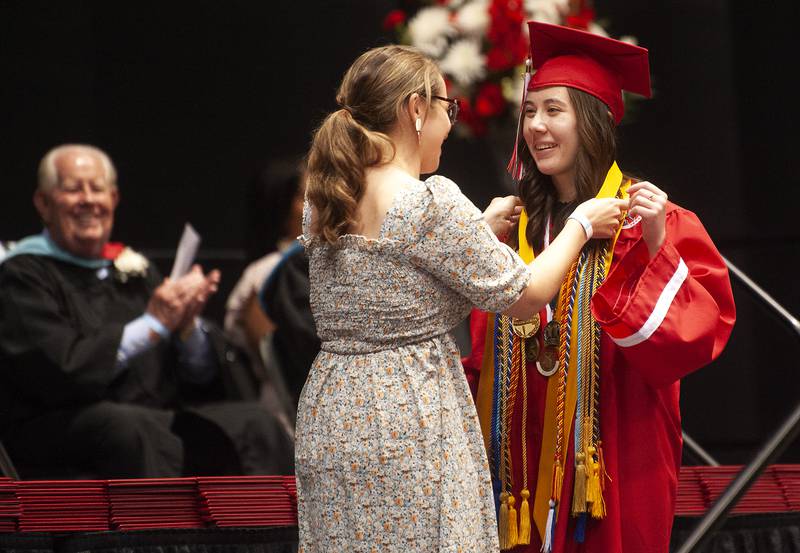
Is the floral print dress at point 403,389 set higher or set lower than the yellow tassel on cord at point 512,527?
higher

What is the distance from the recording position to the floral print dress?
2480 millimetres

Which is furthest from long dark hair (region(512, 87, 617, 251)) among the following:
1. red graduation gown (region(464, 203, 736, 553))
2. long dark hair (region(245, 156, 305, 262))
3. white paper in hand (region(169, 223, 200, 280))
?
long dark hair (region(245, 156, 305, 262))

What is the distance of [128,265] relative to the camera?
482 cm

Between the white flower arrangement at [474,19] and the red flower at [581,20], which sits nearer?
the red flower at [581,20]

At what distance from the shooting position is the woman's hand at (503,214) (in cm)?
296

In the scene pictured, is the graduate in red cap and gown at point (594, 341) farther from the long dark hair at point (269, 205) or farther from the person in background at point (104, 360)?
the long dark hair at point (269, 205)

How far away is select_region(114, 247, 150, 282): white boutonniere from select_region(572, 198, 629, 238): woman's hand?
252cm

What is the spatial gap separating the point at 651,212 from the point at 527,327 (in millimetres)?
427

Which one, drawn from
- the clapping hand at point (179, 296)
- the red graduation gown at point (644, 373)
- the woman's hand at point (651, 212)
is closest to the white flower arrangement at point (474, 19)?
the clapping hand at point (179, 296)

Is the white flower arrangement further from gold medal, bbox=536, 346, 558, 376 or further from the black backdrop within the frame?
gold medal, bbox=536, 346, 558, 376

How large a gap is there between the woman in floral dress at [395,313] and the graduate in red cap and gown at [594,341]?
0.19 metres

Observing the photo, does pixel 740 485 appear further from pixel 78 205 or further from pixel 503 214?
pixel 78 205

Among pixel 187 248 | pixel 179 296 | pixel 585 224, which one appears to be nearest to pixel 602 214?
pixel 585 224

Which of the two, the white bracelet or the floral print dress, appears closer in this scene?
the floral print dress
